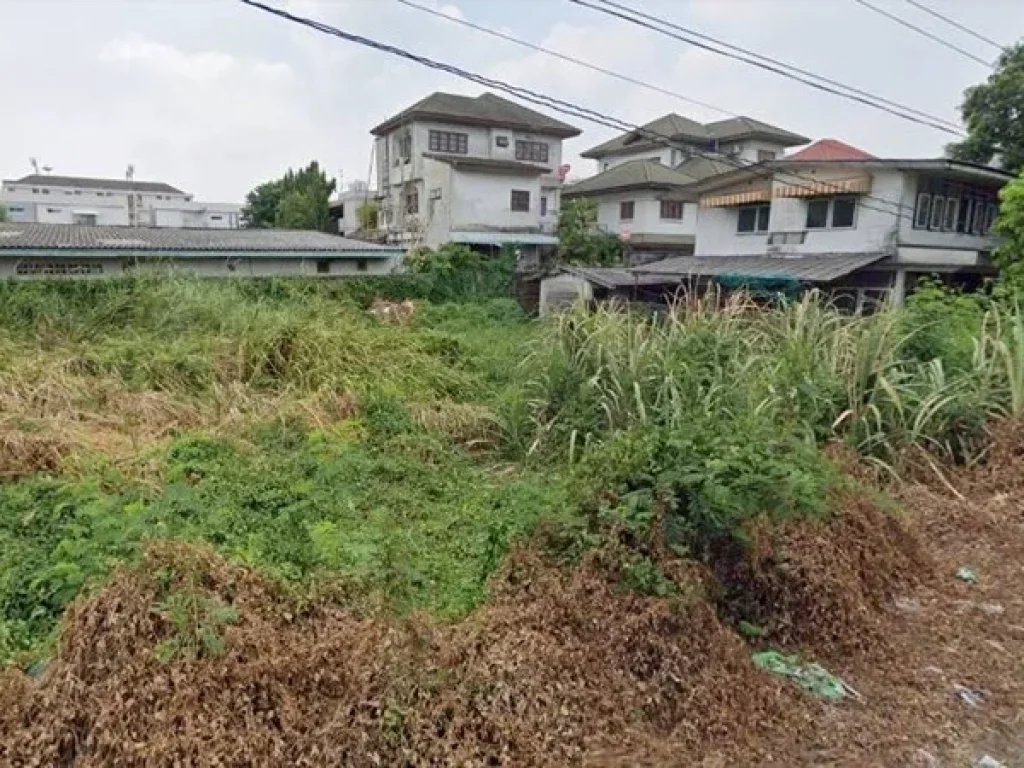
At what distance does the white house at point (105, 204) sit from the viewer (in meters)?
37.9

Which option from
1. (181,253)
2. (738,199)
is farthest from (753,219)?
(181,253)

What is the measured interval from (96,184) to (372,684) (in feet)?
171

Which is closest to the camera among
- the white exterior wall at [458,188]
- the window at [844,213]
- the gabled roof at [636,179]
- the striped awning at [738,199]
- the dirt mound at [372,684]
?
the dirt mound at [372,684]

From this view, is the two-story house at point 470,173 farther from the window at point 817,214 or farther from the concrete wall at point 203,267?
the window at point 817,214

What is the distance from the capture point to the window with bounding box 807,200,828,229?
14820 millimetres

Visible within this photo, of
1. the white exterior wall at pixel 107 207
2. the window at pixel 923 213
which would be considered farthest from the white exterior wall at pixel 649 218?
the white exterior wall at pixel 107 207

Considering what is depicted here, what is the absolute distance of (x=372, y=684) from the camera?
6.70 ft

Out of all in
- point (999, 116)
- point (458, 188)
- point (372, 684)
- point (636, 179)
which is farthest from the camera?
point (636, 179)

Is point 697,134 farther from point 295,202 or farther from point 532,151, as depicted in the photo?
point 295,202

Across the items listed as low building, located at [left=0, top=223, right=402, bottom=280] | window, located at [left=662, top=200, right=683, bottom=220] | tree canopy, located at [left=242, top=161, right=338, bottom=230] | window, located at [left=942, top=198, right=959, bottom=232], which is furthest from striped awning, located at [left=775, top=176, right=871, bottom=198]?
tree canopy, located at [left=242, top=161, right=338, bottom=230]

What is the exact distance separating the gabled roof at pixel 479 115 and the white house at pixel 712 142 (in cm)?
412

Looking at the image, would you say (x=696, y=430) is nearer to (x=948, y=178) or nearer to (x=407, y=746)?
(x=407, y=746)

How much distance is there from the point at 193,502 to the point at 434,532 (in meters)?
1.24

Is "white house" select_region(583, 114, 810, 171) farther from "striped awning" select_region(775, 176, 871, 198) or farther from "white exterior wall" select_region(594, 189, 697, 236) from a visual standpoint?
"striped awning" select_region(775, 176, 871, 198)
